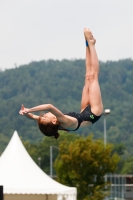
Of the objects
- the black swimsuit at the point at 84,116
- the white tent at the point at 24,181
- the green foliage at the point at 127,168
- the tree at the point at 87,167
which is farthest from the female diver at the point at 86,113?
the green foliage at the point at 127,168

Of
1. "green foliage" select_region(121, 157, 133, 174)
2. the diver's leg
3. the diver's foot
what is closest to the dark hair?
the diver's leg

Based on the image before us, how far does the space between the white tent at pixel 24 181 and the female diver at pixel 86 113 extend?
12.9 m

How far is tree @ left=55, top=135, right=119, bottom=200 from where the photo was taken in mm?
45844

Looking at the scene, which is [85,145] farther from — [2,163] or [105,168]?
[2,163]

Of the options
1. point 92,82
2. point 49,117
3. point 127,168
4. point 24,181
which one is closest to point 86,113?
point 92,82

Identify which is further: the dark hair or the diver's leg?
the diver's leg

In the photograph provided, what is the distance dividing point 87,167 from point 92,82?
3101 cm

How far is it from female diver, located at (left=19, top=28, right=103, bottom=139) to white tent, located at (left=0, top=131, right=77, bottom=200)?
508 inches

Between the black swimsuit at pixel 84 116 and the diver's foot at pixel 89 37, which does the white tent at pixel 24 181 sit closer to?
the black swimsuit at pixel 84 116

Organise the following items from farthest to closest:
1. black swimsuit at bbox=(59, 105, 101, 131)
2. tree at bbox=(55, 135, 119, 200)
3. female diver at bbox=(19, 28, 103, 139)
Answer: tree at bbox=(55, 135, 119, 200)
black swimsuit at bbox=(59, 105, 101, 131)
female diver at bbox=(19, 28, 103, 139)

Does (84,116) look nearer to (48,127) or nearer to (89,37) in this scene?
(48,127)

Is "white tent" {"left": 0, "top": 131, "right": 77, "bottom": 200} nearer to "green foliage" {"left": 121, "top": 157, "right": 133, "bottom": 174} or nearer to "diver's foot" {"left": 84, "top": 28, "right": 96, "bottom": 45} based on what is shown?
"diver's foot" {"left": 84, "top": 28, "right": 96, "bottom": 45}

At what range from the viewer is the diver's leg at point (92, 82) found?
15.0 meters

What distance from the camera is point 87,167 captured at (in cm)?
4600
